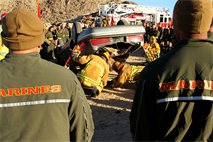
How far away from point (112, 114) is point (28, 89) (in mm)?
2945

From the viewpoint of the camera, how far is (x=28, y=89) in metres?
1.13

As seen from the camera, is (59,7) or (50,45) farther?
(59,7)

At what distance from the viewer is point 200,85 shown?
1143 mm

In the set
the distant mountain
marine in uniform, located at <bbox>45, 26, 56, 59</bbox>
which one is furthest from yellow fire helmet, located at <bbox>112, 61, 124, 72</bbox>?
the distant mountain

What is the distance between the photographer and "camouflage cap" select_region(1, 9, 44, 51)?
1.13 m

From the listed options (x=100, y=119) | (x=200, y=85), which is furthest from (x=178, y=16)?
(x=100, y=119)

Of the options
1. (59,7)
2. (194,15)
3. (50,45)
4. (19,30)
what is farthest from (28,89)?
(59,7)

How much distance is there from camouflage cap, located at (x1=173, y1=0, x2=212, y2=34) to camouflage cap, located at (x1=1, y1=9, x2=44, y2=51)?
1003 millimetres

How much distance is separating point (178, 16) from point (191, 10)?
9 cm

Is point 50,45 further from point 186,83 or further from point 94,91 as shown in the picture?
point 186,83

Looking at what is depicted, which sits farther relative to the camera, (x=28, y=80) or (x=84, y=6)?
(x=84, y=6)

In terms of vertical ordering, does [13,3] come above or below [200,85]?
above

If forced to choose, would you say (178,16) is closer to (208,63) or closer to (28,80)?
(208,63)

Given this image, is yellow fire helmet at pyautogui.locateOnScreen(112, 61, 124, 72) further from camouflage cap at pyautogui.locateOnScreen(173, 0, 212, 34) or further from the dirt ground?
camouflage cap at pyautogui.locateOnScreen(173, 0, 212, 34)
